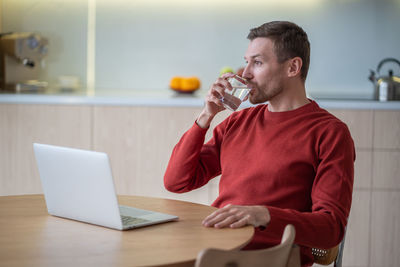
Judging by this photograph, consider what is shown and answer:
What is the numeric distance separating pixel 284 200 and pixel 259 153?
16cm

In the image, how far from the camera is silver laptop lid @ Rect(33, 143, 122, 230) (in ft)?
4.33

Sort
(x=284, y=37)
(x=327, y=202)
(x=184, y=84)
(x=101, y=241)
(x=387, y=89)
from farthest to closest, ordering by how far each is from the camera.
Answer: (x=184, y=84), (x=387, y=89), (x=284, y=37), (x=327, y=202), (x=101, y=241)

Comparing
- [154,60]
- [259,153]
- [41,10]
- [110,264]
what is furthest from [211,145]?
[41,10]

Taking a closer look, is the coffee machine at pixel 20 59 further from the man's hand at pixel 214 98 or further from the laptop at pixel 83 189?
the laptop at pixel 83 189

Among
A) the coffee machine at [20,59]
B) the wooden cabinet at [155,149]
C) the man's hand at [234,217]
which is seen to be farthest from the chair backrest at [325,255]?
the coffee machine at [20,59]

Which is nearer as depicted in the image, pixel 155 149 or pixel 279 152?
pixel 279 152

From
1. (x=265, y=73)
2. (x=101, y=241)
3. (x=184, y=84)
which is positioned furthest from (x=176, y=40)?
(x=101, y=241)

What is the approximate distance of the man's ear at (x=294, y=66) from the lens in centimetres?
185

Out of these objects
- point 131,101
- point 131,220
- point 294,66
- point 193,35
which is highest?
point 193,35

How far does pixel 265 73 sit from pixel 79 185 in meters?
0.74

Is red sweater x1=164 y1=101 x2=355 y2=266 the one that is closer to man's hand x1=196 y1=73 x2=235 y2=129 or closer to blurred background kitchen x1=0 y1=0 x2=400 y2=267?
man's hand x1=196 y1=73 x2=235 y2=129

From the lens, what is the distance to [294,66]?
1857 mm

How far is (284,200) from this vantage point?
68.1 inches

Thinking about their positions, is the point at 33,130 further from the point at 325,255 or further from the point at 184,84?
the point at 325,255
